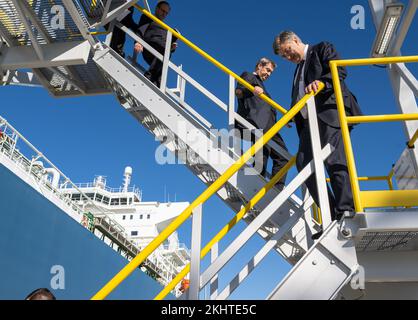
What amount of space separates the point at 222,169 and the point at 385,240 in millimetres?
1832

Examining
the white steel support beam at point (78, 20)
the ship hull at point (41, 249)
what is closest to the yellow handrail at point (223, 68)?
the white steel support beam at point (78, 20)

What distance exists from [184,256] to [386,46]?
24.2m

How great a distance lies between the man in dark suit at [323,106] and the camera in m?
2.55

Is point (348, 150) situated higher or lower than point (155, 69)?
lower

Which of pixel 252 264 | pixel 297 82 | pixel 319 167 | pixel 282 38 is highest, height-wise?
pixel 282 38

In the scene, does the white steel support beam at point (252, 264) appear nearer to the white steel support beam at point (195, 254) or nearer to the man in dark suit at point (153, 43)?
the white steel support beam at point (195, 254)

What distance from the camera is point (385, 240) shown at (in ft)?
7.42

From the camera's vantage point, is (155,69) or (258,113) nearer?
(258,113)

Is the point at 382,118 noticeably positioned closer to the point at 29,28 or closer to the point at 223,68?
the point at 223,68

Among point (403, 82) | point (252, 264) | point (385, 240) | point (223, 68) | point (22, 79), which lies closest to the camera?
point (385, 240)

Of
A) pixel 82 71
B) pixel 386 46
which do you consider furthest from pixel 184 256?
pixel 386 46

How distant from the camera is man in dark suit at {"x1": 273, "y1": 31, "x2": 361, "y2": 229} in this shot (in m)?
2.55

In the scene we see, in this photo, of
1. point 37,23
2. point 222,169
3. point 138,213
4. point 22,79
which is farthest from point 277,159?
point 138,213

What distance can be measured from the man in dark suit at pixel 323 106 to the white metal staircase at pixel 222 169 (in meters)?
0.17
